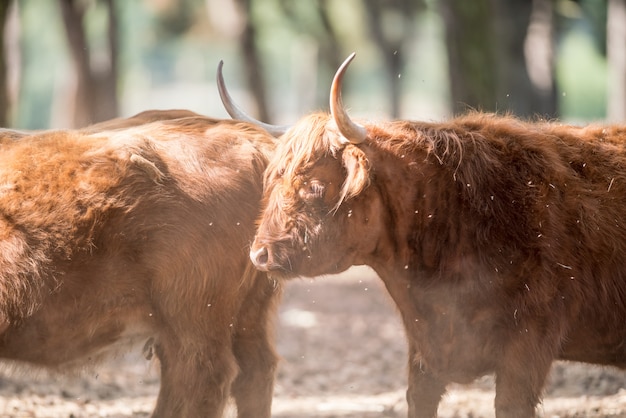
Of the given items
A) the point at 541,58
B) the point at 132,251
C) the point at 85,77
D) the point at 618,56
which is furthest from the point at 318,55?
the point at 132,251

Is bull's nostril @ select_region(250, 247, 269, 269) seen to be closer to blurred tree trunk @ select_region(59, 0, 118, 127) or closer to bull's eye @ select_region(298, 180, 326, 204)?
bull's eye @ select_region(298, 180, 326, 204)

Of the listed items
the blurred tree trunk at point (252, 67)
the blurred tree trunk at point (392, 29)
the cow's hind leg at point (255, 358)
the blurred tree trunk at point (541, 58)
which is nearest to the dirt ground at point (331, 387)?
the cow's hind leg at point (255, 358)

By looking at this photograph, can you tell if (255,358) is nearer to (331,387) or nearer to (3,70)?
(331,387)

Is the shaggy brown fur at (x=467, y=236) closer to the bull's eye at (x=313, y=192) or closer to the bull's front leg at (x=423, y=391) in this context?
the bull's eye at (x=313, y=192)

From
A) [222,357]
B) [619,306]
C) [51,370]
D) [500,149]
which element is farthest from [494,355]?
[51,370]

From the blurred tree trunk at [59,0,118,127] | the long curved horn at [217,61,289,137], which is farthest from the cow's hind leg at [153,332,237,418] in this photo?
the blurred tree trunk at [59,0,118,127]

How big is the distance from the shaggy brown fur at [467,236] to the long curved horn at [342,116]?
0.25 feet

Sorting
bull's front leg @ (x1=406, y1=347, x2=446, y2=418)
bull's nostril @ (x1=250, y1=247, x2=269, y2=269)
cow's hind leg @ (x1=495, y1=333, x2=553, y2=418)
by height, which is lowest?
bull's front leg @ (x1=406, y1=347, x2=446, y2=418)

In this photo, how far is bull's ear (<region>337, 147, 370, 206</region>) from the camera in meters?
4.56

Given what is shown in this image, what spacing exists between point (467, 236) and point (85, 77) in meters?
12.6

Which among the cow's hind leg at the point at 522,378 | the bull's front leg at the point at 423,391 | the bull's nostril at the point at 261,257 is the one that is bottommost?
the bull's front leg at the point at 423,391

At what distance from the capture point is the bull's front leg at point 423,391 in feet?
16.5

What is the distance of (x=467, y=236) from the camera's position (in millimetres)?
4664

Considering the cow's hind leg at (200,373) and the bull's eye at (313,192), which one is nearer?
the bull's eye at (313,192)
